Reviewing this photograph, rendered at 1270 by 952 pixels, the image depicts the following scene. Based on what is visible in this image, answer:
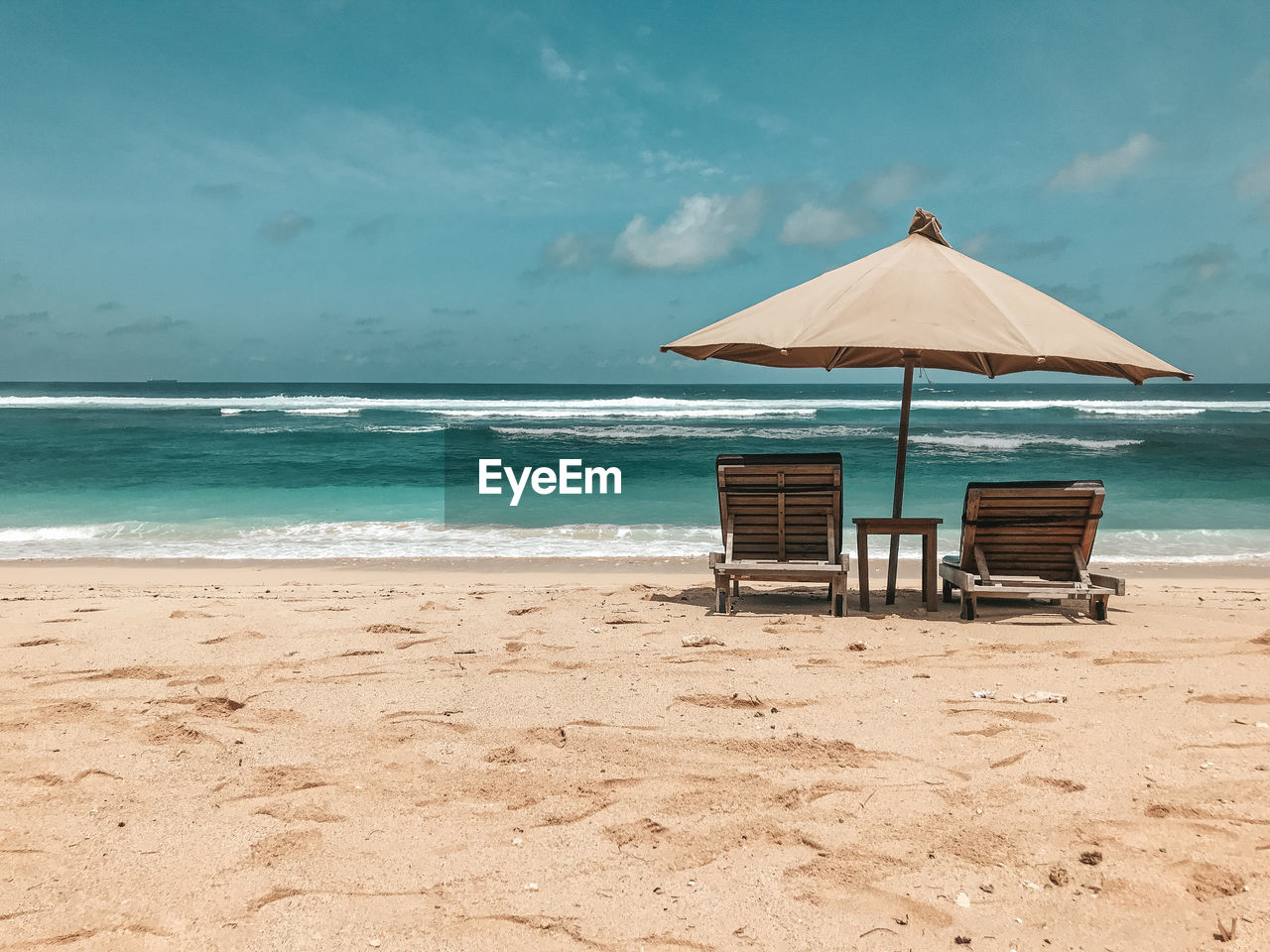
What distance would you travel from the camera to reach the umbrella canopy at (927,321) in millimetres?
4688

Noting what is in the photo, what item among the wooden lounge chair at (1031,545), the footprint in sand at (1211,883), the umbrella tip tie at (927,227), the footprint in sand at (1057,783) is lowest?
the footprint in sand at (1057,783)

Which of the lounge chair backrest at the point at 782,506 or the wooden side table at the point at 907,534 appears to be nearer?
the wooden side table at the point at 907,534

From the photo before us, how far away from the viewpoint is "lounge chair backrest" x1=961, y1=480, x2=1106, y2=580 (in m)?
5.75

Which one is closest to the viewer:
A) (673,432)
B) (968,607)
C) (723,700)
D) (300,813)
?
(300,813)

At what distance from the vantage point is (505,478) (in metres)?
17.7

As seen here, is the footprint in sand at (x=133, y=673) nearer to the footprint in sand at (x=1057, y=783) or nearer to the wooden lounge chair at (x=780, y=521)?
the wooden lounge chair at (x=780, y=521)

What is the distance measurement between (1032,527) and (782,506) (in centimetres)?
187

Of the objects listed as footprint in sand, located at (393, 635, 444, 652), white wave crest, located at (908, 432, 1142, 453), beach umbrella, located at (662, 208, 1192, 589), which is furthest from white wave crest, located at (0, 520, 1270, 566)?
white wave crest, located at (908, 432, 1142, 453)

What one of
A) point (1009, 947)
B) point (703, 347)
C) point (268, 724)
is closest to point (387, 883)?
point (268, 724)

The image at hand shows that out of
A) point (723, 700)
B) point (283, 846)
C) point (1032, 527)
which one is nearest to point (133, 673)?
point (283, 846)

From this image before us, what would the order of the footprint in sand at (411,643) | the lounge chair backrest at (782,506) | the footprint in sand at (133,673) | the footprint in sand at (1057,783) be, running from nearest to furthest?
the footprint in sand at (1057,783), the footprint in sand at (133,673), the footprint in sand at (411,643), the lounge chair backrest at (782,506)

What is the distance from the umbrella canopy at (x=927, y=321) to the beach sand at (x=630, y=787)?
70.1 inches

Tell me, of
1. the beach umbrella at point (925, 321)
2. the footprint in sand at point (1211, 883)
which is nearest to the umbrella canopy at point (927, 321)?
the beach umbrella at point (925, 321)

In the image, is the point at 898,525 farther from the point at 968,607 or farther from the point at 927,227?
the point at 927,227
